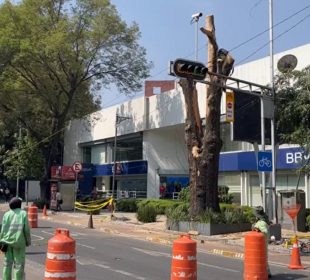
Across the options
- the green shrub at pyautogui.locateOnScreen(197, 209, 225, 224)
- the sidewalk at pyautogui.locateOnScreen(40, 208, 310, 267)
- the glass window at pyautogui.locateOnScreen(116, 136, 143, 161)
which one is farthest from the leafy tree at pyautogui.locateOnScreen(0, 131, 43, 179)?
the green shrub at pyautogui.locateOnScreen(197, 209, 225, 224)

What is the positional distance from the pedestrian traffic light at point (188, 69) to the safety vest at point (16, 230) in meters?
9.61

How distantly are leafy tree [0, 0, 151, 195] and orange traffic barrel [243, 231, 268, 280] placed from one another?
30371mm

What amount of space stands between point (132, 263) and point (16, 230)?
5.38 metres

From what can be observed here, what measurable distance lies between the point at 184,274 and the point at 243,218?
1604 cm

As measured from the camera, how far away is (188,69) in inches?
703

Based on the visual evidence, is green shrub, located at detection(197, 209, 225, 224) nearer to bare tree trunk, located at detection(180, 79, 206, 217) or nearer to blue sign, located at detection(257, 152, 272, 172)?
bare tree trunk, located at detection(180, 79, 206, 217)

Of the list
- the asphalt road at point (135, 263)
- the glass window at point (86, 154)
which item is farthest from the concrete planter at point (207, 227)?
the glass window at point (86, 154)

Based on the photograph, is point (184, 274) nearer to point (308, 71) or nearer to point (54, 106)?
point (308, 71)

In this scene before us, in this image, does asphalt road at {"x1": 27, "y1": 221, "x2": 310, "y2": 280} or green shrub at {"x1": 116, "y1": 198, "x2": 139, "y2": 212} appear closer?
asphalt road at {"x1": 27, "y1": 221, "x2": 310, "y2": 280}

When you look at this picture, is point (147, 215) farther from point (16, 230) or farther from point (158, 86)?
point (158, 86)

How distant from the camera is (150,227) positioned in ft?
86.7

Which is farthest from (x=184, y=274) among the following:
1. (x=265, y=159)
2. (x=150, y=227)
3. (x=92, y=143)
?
(x=92, y=143)

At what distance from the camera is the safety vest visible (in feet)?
29.0

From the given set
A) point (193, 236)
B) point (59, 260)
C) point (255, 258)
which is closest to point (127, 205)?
point (193, 236)
